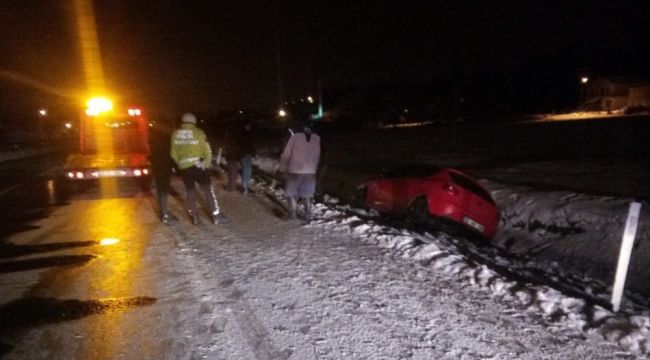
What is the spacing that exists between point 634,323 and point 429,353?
1.98 metres

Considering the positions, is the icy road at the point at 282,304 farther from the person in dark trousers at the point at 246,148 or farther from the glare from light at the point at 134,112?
the glare from light at the point at 134,112

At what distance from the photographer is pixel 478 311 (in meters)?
5.01

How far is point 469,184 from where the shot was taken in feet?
33.2

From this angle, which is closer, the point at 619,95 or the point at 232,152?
the point at 232,152

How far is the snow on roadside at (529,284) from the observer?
456 cm

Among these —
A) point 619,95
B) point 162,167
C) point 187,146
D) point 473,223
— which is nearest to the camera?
point 187,146

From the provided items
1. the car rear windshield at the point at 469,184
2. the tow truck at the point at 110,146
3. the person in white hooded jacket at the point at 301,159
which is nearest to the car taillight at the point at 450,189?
the car rear windshield at the point at 469,184

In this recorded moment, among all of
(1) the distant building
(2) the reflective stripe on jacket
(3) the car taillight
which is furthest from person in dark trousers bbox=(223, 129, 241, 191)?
(1) the distant building

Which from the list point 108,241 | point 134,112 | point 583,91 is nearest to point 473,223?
point 108,241

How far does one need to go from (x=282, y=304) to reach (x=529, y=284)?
280 centimetres

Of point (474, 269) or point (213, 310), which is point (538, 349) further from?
point (213, 310)

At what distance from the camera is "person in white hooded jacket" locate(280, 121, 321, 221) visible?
28.5 ft

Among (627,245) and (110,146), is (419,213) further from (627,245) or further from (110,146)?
(110,146)

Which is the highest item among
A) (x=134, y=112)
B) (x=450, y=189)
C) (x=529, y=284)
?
(x=134, y=112)
